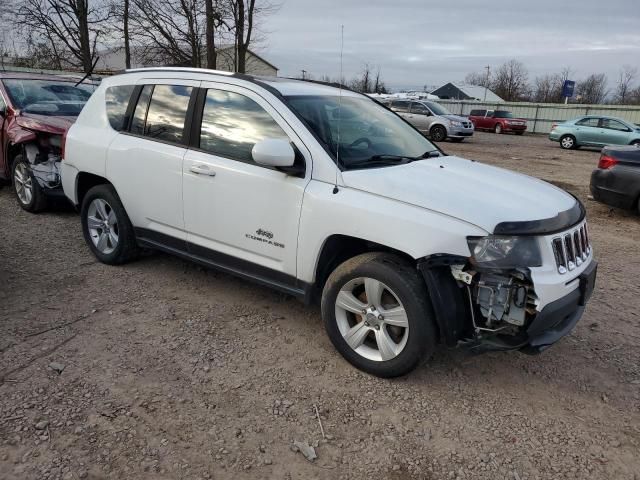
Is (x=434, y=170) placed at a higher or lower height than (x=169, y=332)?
higher

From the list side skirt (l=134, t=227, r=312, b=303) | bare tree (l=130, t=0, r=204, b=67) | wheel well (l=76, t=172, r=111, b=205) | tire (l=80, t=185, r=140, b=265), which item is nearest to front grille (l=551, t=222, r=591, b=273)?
side skirt (l=134, t=227, r=312, b=303)

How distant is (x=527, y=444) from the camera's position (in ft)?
8.99

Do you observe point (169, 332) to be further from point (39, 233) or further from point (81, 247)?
point (39, 233)

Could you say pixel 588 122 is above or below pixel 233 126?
above

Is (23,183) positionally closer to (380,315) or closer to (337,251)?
(337,251)

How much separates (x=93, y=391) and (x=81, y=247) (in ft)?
9.29

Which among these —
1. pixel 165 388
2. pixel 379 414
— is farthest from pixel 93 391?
pixel 379 414

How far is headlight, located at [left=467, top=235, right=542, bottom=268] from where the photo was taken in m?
2.79

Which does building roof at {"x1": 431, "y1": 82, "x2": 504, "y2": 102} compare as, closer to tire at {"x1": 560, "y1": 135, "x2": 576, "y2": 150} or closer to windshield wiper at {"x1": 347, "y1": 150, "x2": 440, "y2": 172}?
tire at {"x1": 560, "y1": 135, "x2": 576, "y2": 150}

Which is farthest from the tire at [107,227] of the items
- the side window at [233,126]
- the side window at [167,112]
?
the side window at [233,126]

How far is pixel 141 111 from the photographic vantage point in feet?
14.5

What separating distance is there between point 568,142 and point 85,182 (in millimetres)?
21332

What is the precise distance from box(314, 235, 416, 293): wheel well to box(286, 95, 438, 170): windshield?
49 cm

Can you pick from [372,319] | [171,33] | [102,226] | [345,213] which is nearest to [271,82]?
[345,213]
